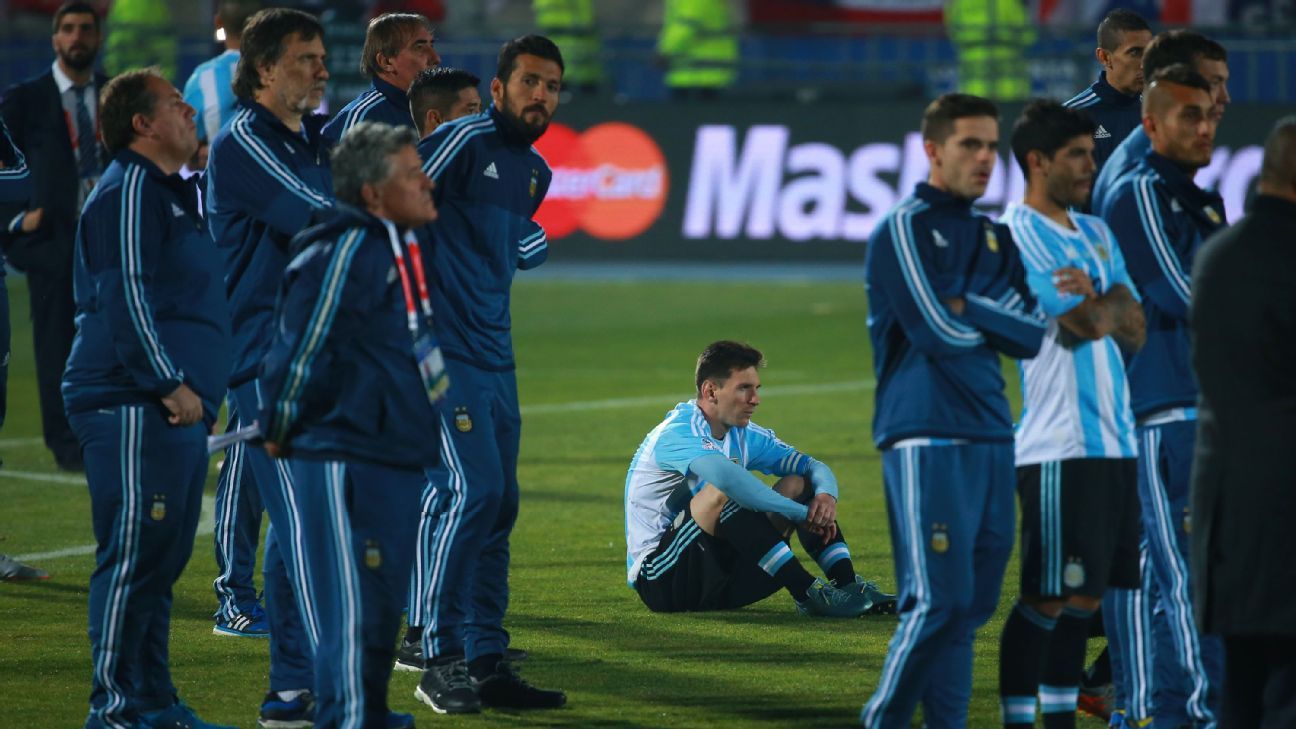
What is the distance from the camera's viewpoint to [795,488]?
8555 mm

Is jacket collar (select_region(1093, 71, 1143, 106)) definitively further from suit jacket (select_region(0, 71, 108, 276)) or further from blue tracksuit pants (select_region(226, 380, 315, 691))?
suit jacket (select_region(0, 71, 108, 276))

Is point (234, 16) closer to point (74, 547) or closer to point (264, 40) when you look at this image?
point (74, 547)

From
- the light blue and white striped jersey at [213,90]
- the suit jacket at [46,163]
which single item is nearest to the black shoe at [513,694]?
the light blue and white striped jersey at [213,90]

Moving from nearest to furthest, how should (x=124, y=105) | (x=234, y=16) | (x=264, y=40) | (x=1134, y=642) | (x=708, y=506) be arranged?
(x=1134, y=642) → (x=124, y=105) → (x=264, y=40) → (x=708, y=506) → (x=234, y=16)

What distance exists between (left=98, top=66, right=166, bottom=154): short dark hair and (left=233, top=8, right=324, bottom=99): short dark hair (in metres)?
0.48

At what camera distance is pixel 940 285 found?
218 inches

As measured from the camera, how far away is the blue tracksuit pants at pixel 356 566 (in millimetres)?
5410

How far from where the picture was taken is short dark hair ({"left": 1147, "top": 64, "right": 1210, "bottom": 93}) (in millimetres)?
6172

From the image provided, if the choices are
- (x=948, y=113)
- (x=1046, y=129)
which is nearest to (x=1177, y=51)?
(x=1046, y=129)

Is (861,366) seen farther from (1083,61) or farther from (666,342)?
(1083,61)

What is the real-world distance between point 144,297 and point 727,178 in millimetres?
17247

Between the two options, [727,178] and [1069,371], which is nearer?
[1069,371]

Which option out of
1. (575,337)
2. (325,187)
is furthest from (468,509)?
(575,337)

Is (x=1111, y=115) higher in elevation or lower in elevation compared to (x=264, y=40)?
lower
